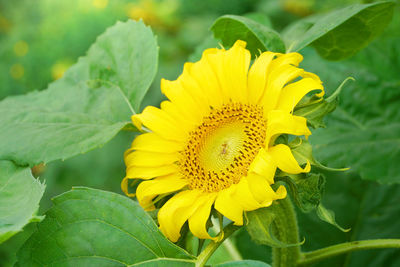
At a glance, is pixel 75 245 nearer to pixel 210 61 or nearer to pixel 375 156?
pixel 210 61

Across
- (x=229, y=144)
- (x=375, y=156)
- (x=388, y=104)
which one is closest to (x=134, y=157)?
(x=229, y=144)

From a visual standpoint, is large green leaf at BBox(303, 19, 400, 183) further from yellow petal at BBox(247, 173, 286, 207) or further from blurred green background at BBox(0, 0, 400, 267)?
yellow petal at BBox(247, 173, 286, 207)

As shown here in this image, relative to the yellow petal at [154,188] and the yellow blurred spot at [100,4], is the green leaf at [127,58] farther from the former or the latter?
the yellow blurred spot at [100,4]

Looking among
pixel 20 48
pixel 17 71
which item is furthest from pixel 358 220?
pixel 20 48

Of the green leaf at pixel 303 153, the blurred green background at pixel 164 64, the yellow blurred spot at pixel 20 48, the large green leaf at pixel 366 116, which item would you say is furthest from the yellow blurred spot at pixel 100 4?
the green leaf at pixel 303 153

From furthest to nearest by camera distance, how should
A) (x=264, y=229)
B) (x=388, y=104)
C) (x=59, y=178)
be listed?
(x=59, y=178), (x=388, y=104), (x=264, y=229)

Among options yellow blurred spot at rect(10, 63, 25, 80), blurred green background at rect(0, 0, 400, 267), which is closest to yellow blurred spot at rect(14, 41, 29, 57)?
blurred green background at rect(0, 0, 400, 267)
